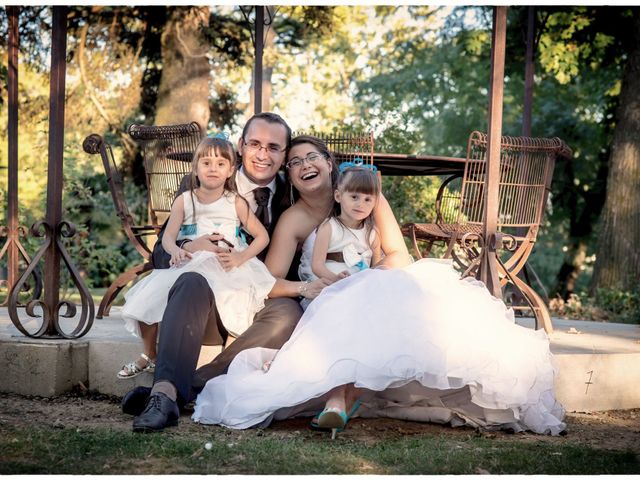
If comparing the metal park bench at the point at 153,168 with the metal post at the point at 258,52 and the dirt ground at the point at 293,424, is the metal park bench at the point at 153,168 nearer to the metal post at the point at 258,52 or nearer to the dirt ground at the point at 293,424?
the metal post at the point at 258,52

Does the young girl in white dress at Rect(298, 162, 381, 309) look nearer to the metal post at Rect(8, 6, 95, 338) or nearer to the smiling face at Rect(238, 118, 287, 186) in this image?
the smiling face at Rect(238, 118, 287, 186)

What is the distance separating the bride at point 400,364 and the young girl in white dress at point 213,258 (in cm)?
29

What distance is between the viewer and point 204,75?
11.1m

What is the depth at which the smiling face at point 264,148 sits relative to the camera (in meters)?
3.93

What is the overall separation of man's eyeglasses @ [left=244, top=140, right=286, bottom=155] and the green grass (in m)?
1.45

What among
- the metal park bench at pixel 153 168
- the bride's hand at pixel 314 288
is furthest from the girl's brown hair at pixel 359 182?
the metal park bench at pixel 153 168

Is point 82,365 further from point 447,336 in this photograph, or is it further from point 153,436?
point 447,336

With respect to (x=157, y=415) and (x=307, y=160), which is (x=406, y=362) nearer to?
(x=157, y=415)

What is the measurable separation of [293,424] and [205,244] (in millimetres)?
927

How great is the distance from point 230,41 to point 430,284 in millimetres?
8753

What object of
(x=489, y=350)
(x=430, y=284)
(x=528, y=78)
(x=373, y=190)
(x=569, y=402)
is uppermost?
(x=528, y=78)

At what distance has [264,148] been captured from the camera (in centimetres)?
394

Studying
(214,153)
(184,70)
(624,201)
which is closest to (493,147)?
(214,153)

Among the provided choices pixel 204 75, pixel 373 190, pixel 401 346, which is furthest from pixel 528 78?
pixel 204 75
